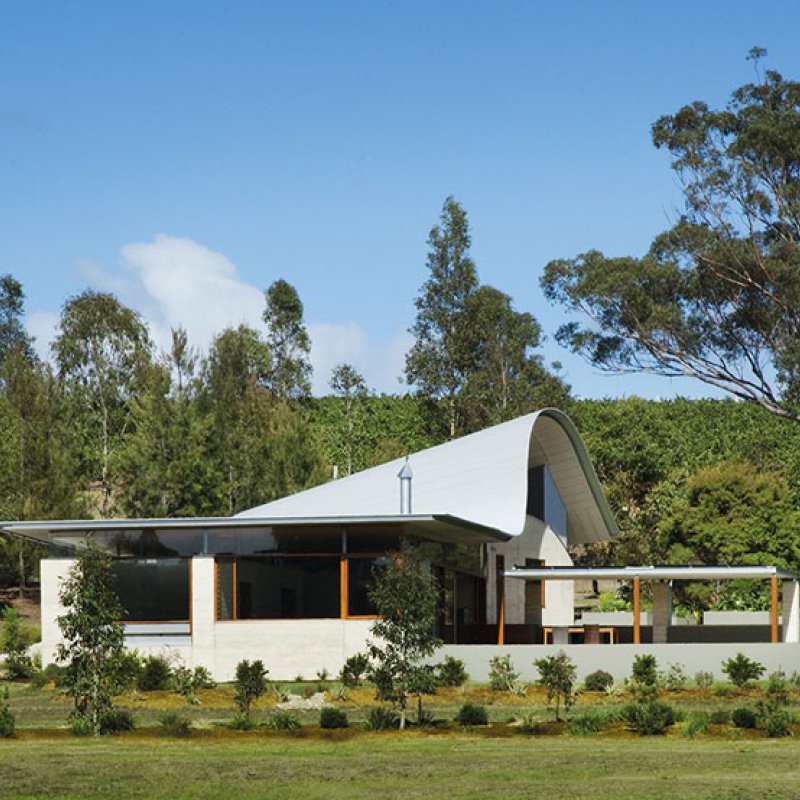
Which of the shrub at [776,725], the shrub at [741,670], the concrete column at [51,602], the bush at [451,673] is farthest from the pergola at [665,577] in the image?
the shrub at [776,725]

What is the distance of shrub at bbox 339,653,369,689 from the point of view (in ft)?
94.9

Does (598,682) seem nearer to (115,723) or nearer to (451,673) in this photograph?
(451,673)

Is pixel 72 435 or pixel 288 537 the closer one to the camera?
pixel 288 537

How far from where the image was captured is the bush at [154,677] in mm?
28688

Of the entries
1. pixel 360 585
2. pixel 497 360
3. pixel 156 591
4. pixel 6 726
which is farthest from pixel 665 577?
pixel 497 360

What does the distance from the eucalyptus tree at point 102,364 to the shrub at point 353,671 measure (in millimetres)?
32936

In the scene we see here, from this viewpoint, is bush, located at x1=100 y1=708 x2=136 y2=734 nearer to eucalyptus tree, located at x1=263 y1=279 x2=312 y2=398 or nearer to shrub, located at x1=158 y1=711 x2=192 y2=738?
shrub, located at x1=158 y1=711 x2=192 y2=738

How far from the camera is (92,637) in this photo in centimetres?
2258

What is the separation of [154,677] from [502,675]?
21.9ft

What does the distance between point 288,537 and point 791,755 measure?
16.2 m

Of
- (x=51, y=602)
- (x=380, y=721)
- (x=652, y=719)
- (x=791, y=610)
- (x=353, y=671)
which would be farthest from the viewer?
(x=791, y=610)

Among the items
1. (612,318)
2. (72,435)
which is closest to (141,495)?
(72,435)

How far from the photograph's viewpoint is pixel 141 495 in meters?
52.6

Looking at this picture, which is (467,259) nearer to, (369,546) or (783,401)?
(783,401)
